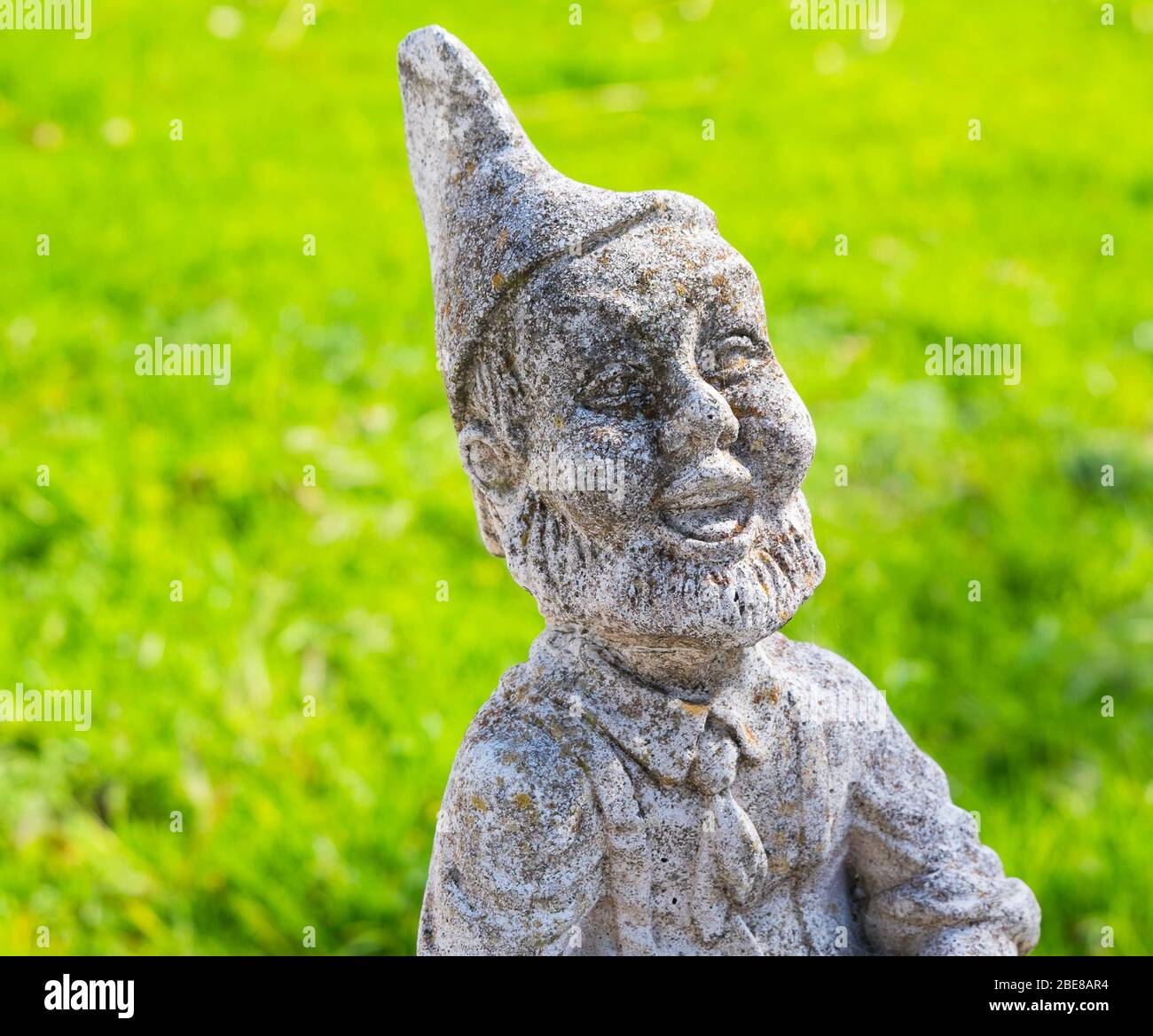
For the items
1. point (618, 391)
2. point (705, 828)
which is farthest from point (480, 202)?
point (705, 828)

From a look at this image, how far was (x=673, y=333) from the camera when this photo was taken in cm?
204

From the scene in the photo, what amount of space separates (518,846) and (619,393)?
0.68m

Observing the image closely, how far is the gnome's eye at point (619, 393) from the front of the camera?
6.70 feet

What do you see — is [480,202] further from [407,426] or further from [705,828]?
[407,426]

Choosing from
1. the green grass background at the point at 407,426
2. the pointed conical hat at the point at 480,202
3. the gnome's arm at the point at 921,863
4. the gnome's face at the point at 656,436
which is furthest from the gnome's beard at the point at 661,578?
the green grass background at the point at 407,426

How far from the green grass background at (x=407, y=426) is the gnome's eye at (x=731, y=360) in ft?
6.75

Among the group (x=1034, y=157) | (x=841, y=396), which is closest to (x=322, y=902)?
(x=841, y=396)

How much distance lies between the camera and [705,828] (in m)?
2.20

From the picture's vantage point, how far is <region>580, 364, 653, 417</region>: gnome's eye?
6.70 feet

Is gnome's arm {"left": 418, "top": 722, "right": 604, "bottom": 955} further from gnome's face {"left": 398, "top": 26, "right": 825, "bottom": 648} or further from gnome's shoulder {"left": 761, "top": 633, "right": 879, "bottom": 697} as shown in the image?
gnome's shoulder {"left": 761, "top": 633, "right": 879, "bottom": 697}

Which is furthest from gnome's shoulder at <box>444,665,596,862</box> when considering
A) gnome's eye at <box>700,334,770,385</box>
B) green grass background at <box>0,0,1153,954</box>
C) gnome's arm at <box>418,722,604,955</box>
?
green grass background at <box>0,0,1153,954</box>

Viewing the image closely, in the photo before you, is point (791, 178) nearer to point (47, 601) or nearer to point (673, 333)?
point (47, 601)

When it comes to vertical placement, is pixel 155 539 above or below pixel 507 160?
below

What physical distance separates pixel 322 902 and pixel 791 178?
444 centimetres
